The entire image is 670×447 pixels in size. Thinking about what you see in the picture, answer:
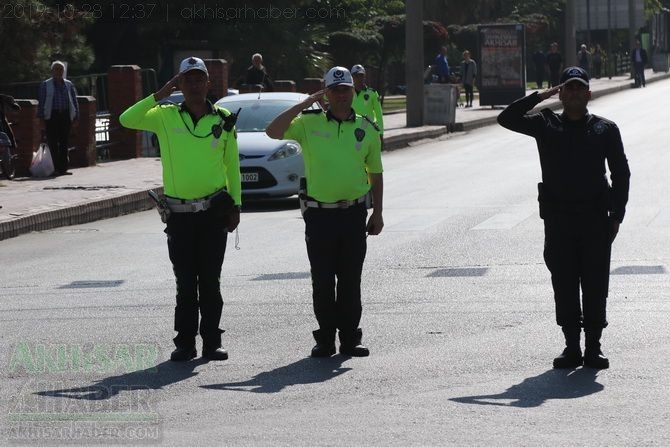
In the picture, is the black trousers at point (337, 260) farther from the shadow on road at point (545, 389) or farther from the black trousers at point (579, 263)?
the shadow on road at point (545, 389)

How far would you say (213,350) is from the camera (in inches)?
363

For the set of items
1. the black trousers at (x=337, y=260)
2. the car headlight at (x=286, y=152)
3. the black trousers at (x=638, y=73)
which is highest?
the black trousers at (x=337, y=260)

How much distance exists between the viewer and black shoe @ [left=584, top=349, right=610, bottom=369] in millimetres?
8656

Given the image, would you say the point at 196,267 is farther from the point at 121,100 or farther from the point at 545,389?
the point at 121,100

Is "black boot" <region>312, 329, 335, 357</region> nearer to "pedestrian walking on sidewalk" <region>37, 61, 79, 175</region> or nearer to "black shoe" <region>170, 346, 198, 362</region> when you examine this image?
"black shoe" <region>170, 346, 198, 362</region>

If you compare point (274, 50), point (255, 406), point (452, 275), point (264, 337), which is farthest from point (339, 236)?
point (274, 50)

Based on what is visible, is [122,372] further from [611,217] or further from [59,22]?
[59,22]

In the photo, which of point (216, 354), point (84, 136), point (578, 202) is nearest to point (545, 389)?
point (578, 202)

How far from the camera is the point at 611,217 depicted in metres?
8.76

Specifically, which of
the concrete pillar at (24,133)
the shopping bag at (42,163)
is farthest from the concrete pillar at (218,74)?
the shopping bag at (42,163)

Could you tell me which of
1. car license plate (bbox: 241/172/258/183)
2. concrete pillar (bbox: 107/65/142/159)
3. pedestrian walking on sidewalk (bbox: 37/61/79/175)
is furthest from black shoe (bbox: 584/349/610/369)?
concrete pillar (bbox: 107/65/142/159)

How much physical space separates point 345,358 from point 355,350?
0.11 metres

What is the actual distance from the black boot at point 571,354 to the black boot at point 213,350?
2.02 meters

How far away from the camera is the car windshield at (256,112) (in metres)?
21.6
